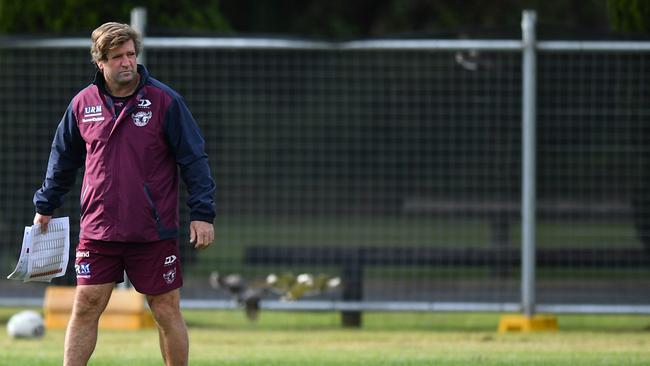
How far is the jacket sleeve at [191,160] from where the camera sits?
6.25m

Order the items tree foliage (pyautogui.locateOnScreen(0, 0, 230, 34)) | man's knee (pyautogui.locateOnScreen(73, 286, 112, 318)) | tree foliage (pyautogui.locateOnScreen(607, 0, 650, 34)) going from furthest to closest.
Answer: tree foliage (pyautogui.locateOnScreen(0, 0, 230, 34))
tree foliage (pyautogui.locateOnScreen(607, 0, 650, 34))
man's knee (pyautogui.locateOnScreen(73, 286, 112, 318))

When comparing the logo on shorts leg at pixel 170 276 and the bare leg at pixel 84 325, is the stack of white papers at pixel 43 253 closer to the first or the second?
the bare leg at pixel 84 325

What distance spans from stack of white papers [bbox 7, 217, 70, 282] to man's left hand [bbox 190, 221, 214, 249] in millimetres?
816

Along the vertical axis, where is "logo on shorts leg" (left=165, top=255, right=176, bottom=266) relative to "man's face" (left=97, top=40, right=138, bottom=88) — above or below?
below

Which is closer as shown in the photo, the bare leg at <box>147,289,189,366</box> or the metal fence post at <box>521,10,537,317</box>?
the bare leg at <box>147,289,189,366</box>

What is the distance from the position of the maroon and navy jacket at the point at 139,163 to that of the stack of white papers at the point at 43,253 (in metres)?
0.35

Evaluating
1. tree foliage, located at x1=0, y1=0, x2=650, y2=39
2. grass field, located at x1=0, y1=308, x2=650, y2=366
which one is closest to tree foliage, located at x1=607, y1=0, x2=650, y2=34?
tree foliage, located at x1=0, y1=0, x2=650, y2=39

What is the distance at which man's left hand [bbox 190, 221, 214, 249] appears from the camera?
621cm

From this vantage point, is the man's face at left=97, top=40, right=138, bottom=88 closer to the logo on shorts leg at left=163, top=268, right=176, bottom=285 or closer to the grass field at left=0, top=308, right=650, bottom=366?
the logo on shorts leg at left=163, top=268, right=176, bottom=285

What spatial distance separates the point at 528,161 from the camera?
10.7 meters

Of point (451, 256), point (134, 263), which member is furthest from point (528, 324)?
point (134, 263)

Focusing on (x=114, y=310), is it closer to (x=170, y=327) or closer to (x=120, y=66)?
(x=170, y=327)

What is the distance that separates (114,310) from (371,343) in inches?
84.8

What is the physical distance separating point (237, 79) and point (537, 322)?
341cm
